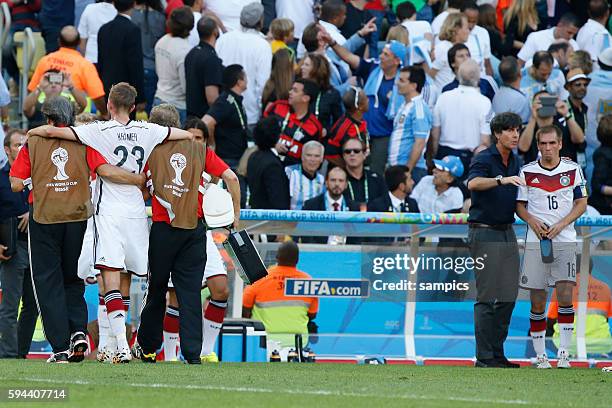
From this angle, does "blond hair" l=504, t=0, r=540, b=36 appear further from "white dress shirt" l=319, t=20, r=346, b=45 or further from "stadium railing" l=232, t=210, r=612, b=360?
"stadium railing" l=232, t=210, r=612, b=360

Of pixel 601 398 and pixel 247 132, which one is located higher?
pixel 247 132

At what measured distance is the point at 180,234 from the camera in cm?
1042

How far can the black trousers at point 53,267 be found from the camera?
1052cm

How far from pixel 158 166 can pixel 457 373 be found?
284 centimetres

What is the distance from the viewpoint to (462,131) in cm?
1579

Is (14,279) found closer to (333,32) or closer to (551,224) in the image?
(551,224)

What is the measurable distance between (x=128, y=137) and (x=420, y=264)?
3.55 m

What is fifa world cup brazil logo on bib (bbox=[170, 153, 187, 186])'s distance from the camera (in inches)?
407

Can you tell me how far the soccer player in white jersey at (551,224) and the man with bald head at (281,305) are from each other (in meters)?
2.00

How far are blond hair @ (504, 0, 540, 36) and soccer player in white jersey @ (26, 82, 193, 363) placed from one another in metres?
9.14

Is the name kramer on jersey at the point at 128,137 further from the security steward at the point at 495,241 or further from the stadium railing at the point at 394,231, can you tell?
the security steward at the point at 495,241

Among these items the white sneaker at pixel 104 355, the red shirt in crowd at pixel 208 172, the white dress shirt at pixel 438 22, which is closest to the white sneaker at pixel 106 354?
the white sneaker at pixel 104 355

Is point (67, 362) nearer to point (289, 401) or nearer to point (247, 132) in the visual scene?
point (289, 401)

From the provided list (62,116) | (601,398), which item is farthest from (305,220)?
(601,398)
